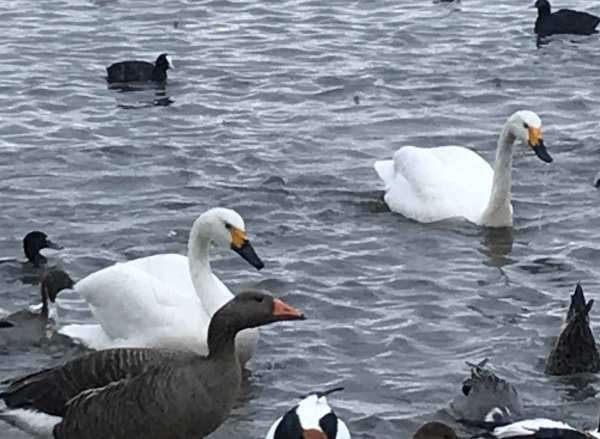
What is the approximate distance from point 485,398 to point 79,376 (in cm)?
221

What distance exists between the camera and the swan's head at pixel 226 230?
11539 millimetres

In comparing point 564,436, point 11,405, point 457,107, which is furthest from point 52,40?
point 564,436

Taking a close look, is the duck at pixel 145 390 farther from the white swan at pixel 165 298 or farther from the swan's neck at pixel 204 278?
the swan's neck at pixel 204 278

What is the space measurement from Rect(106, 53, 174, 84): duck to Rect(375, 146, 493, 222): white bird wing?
14.4 ft

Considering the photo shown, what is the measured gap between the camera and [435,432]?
9.49 metres

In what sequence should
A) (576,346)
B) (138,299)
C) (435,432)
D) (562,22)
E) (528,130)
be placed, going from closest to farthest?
1. (435,432)
2. (576,346)
3. (138,299)
4. (528,130)
5. (562,22)

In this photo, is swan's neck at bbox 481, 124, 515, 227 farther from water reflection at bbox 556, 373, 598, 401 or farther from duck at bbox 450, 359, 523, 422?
duck at bbox 450, 359, 523, 422

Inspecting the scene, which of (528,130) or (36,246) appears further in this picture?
(528,130)

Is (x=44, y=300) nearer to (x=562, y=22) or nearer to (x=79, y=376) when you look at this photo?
(x=79, y=376)

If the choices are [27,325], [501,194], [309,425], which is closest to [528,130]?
[501,194]

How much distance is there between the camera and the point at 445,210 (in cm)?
1447

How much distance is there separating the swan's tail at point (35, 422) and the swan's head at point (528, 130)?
19.2 feet

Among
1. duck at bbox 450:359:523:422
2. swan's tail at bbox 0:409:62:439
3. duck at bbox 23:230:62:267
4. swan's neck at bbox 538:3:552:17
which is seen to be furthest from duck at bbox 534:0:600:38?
swan's tail at bbox 0:409:62:439

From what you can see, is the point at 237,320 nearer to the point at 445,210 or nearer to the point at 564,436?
the point at 564,436
